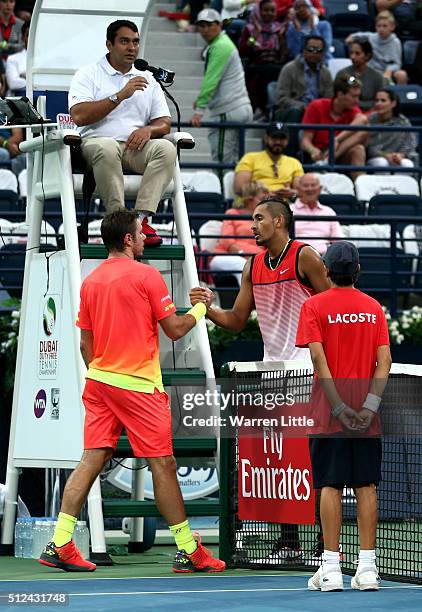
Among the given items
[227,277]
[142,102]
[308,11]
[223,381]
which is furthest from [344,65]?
[223,381]

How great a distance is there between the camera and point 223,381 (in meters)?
9.20

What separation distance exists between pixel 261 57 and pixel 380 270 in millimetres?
5090

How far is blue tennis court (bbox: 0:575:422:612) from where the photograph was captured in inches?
267

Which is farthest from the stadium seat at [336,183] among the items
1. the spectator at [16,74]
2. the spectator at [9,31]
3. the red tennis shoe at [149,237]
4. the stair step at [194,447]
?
the stair step at [194,447]

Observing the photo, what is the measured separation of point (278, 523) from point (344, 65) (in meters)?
11.7

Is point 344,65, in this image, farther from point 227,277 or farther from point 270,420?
point 270,420

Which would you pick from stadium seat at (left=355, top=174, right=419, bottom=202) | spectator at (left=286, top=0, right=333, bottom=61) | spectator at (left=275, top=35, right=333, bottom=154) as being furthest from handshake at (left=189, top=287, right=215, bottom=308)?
spectator at (left=286, top=0, right=333, bottom=61)

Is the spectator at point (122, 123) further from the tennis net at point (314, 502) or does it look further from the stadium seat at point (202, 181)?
the stadium seat at point (202, 181)

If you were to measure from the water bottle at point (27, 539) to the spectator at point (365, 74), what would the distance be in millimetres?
9995

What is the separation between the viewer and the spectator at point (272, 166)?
1564 cm

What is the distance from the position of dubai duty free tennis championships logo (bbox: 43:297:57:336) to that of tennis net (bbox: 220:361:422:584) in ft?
4.91

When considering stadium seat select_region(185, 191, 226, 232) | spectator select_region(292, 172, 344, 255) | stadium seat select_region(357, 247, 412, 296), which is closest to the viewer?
stadium seat select_region(357, 247, 412, 296)

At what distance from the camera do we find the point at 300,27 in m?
19.2

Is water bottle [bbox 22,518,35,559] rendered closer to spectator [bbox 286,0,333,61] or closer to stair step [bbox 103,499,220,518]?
stair step [bbox 103,499,220,518]
